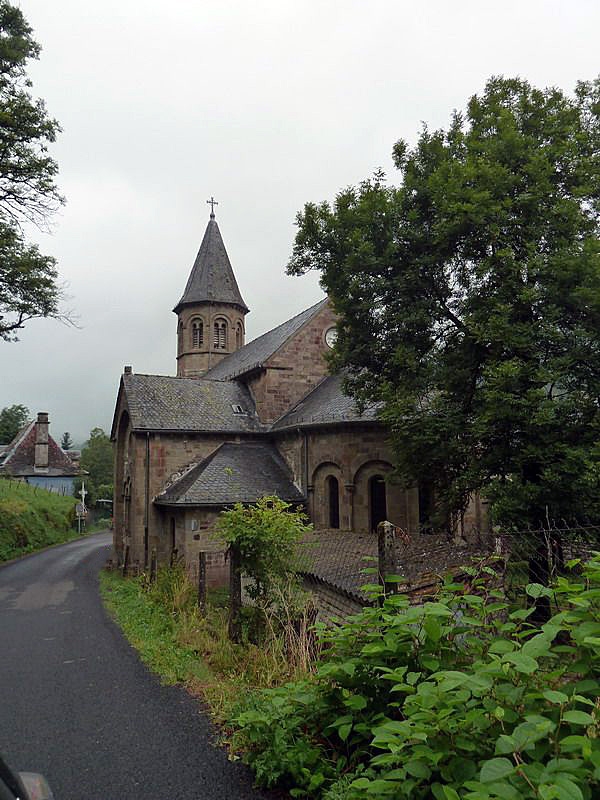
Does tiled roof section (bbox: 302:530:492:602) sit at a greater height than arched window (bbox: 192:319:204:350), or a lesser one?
lesser

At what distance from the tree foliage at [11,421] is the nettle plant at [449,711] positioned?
3151 inches

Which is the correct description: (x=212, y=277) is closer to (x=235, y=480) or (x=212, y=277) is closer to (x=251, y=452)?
(x=251, y=452)

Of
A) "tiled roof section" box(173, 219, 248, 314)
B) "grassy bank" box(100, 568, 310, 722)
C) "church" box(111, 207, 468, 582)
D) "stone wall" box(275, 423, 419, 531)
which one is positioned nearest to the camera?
"grassy bank" box(100, 568, 310, 722)

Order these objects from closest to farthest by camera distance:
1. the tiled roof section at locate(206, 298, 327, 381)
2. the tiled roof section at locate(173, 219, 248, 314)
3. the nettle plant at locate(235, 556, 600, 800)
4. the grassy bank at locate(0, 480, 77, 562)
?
the nettle plant at locate(235, 556, 600, 800)
the tiled roof section at locate(206, 298, 327, 381)
the grassy bank at locate(0, 480, 77, 562)
the tiled roof section at locate(173, 219, 248, 314)

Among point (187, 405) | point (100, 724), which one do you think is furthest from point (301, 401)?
point (100, 724)

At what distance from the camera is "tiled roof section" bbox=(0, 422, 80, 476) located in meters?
49.5

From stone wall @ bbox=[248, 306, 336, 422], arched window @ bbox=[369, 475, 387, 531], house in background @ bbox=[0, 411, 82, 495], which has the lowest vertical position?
arched window @ bbox=[369, 475, 387, 531]

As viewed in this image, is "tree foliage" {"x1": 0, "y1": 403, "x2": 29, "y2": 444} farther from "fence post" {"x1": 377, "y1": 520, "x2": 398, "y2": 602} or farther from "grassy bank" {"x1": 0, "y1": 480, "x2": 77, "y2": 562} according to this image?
"fence post" {"x1": 377, "y1": 520, "x2": 398, "y2": 602}

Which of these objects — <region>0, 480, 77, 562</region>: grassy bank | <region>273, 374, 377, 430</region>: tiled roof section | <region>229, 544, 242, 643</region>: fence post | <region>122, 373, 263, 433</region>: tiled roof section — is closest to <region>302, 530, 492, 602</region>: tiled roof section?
<region>229, 544, 242, 643</region>: fence post

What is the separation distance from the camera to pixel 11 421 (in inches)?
3083

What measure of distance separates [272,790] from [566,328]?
10089mm

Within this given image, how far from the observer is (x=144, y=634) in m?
11.4

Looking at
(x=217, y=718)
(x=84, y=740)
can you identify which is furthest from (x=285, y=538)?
(x=84, y=740)

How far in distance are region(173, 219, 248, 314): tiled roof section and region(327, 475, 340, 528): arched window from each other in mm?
25227
